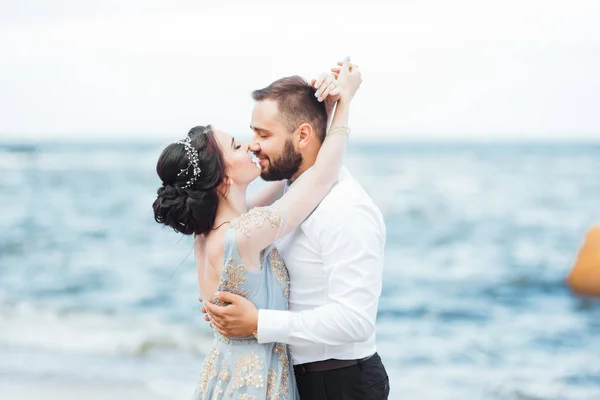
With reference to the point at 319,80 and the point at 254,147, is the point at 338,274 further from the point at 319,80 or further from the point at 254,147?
the point at 319,80

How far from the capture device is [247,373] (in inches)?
91.9

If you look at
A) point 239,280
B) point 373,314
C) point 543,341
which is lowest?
point 543,341

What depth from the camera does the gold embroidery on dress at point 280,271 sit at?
240 cm

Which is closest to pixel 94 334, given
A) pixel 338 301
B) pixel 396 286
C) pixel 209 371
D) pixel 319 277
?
pixel 396 286

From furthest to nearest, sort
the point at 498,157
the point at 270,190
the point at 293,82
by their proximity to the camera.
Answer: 1. the point at 498,157
2. the point at 270,190
3. the point at 293,82

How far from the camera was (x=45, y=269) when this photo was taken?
462 inches

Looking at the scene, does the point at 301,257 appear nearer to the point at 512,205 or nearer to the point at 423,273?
the point at 423,273

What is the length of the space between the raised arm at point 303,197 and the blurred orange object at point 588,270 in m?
8.21

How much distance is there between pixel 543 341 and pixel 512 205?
1082 centimetres

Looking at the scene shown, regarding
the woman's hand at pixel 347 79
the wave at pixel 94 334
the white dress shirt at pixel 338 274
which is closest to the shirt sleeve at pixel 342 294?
the white dress shirt at pixel 338 274

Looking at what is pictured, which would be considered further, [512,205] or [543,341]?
[512,205]

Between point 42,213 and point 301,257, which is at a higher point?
point 42,213

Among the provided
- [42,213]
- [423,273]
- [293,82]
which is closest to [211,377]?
[293,82]

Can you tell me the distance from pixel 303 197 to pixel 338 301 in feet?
1.12
